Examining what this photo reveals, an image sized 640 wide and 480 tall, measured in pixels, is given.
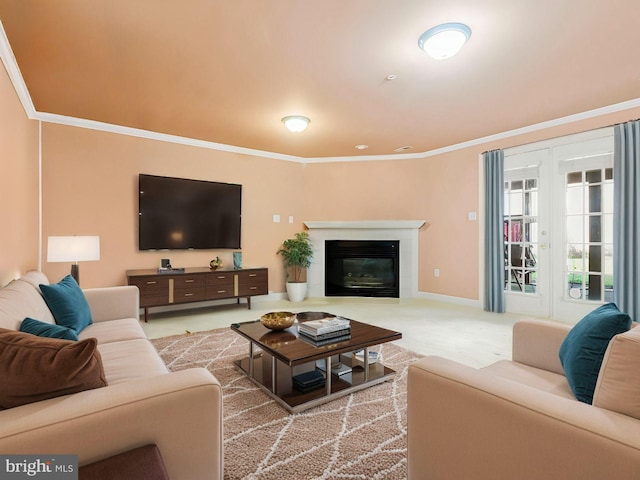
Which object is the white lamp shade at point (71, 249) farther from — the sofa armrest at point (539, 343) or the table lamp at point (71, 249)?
the sofa armrest at point (539, 343)

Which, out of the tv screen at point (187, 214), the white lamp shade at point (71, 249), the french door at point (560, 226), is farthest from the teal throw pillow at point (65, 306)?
the french door at point (560, 226)

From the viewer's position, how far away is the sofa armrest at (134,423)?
0.94 metres

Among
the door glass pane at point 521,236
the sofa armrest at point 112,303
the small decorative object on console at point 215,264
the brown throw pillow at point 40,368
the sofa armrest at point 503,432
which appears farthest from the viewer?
the small decorative object on console at point 215,264

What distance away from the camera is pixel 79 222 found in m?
4.21

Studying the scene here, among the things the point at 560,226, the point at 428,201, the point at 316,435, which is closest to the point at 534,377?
the point at 316,435

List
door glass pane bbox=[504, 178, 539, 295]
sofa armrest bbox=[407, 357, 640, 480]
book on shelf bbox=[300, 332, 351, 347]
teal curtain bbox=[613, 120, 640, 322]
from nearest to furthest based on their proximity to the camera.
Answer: sofa armrest bbox=[407, 357, 640, 480] < book on shelf bbox=[300, 332, 351, 347] < teal curtain bbox=[613, 120, 640, 322] < door glass pane bbox=[504, 178, 539, 295]

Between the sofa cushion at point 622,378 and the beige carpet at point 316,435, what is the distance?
926mm

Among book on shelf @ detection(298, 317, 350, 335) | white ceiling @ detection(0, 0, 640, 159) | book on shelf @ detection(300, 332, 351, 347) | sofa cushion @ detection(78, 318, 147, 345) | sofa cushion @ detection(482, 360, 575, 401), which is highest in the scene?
white ceiling @ detection(0, 0, 640, 159)

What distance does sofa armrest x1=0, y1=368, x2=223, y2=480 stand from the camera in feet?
3.09

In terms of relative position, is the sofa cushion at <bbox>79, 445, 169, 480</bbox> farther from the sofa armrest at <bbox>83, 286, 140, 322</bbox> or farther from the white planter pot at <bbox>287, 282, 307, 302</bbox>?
the white planter pot at <bbox>287, 282, 307, 302</bbox>

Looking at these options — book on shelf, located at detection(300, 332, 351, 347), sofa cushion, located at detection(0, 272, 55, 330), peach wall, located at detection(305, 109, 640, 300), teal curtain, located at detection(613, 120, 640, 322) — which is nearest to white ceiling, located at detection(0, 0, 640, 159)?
teal curtain, located at detection(613, 120, 640, 322)

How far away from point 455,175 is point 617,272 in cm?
244

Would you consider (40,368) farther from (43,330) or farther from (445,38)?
(445,38)

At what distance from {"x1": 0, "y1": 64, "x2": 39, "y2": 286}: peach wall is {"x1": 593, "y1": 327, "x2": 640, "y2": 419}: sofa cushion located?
349 centimetres
